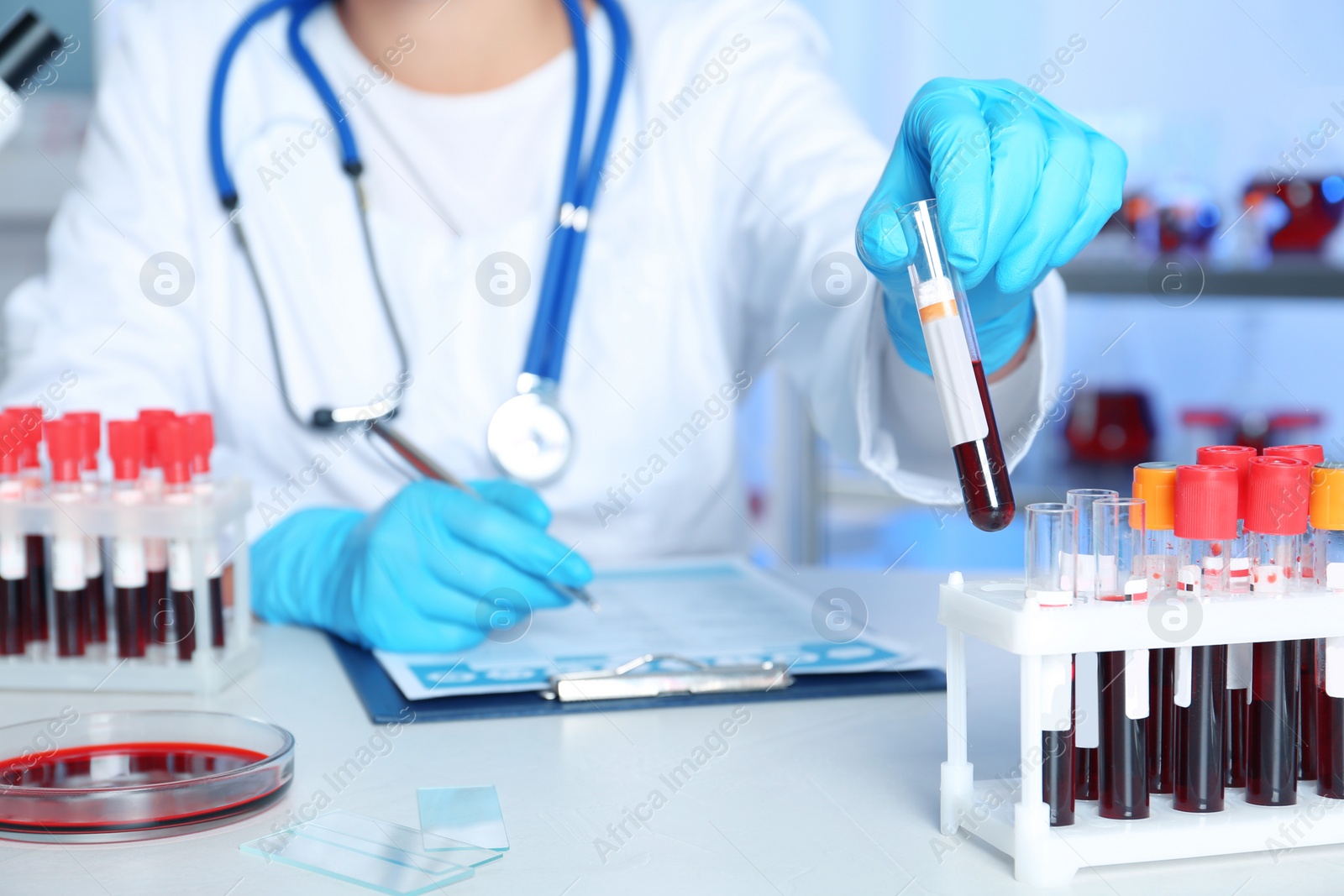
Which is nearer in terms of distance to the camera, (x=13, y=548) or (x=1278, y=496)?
(x=1278, y=496)

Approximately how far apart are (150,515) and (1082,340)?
6.78 ft

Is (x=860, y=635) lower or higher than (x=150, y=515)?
lower

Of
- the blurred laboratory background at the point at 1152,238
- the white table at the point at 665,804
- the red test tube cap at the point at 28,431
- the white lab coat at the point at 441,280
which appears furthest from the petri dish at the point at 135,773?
the blurred laboratory background at the point at 1152,238

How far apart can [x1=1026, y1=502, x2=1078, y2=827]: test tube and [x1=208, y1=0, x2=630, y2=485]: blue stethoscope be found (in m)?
0.72

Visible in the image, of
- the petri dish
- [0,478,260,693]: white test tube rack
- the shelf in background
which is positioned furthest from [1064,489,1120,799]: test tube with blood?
the shelf in background

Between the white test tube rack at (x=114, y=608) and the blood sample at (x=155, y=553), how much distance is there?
0.01m

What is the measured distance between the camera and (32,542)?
→ 31.7 inches

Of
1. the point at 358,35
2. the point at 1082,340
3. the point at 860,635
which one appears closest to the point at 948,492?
the point at 860,635

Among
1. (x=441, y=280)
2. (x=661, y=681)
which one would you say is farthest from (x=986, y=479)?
(x=441, y=280)

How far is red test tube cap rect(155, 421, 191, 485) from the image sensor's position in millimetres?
794

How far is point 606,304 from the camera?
1.30m

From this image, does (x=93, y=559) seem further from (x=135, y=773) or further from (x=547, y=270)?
(x=547, y=270)

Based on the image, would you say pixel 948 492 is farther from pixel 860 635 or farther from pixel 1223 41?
pixel 1223 41

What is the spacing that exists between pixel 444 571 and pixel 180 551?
20 cm
